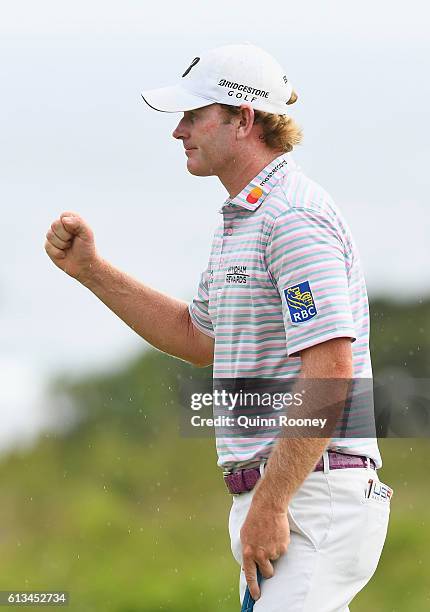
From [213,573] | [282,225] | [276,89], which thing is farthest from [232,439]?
[213,573]

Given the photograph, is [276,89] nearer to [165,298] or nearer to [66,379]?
[165,298]

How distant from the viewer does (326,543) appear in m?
3.44

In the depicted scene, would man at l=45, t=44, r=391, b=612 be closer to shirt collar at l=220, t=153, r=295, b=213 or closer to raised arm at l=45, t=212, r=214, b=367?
shirt collar at l=220, t=153, r=295, b=213

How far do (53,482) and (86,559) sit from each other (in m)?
2.53

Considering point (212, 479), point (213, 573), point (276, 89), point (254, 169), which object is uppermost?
point (276, 89)

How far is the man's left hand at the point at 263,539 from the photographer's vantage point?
3361 millimetres

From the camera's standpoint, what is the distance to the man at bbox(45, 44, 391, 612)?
11.0 ft

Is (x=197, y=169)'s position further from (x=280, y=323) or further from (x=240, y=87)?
(x=280, y=323)

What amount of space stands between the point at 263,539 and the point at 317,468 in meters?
0.25

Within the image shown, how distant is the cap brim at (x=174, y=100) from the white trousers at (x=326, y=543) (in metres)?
1.18

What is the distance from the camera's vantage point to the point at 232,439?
3.59m

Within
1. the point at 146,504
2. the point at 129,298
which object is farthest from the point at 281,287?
the point at 146,504

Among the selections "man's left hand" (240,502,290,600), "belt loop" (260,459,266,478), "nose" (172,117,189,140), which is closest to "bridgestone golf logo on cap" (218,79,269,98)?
"nose" (172,117,189,140)

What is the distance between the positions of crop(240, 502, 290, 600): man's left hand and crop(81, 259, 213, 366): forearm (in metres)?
0.95
